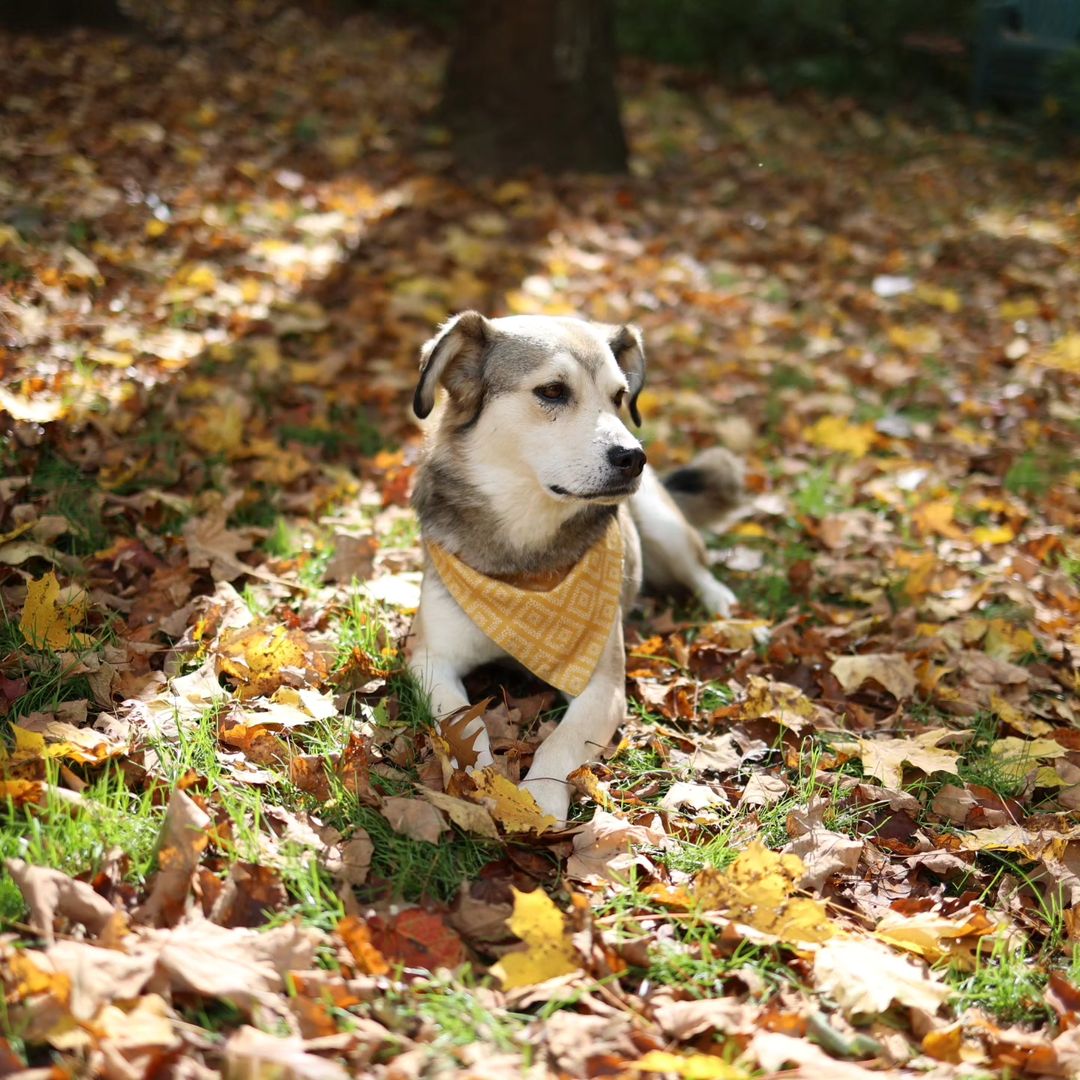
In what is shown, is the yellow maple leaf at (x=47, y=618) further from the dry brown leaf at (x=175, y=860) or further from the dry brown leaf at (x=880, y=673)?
the dry brown leaf at (x=880, y=673)

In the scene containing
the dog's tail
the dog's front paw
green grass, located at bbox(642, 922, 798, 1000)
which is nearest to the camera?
green grass, located at bbox(642, 922, 798, 1000)

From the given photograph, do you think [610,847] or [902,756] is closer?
[610,847]

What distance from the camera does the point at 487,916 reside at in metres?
2.52

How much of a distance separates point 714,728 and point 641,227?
5.90 metres

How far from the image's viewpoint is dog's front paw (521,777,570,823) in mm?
2961

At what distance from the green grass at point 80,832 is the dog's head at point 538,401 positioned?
1470 millimetres

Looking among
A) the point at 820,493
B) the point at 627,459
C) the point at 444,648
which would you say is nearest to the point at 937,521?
the point at 820,493

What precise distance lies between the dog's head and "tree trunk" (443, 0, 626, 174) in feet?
18.4

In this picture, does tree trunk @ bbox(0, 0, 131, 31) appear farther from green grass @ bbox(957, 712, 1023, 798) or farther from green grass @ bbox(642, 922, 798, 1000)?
green grass @ bbox(642, 922, 798, 1000)

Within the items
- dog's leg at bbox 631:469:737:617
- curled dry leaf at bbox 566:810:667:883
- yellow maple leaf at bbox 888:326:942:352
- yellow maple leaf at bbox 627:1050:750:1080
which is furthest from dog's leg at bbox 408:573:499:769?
yellow maple leaf at bbox 888:326:942:352

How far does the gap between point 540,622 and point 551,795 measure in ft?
2.05

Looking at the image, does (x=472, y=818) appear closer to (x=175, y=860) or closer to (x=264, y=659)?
(x=175, y=860)

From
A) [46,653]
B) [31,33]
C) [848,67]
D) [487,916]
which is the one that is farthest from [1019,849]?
[848,67]

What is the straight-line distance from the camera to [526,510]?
3.46 meters
